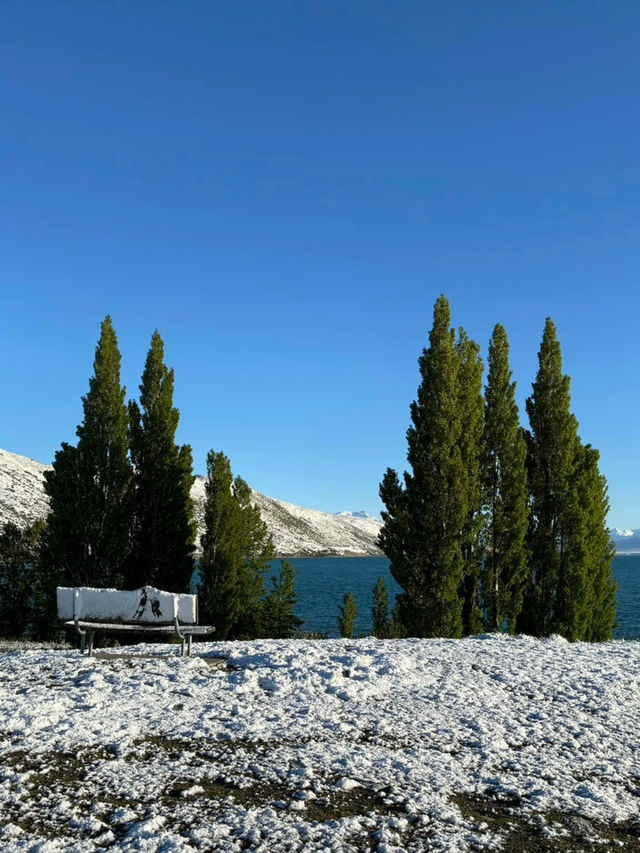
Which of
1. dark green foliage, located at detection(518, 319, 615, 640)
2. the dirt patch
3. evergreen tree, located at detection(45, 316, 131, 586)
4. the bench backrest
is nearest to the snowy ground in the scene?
the dirt patch

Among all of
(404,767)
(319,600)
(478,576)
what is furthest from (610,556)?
(319,600)

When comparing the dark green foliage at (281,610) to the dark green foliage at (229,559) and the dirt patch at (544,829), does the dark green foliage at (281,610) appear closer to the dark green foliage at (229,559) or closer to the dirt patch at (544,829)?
the dark green foliage at (229,559)

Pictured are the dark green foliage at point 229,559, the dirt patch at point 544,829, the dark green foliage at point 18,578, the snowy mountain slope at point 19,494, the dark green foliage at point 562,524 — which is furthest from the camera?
the snowy mountain slope at point 19,494

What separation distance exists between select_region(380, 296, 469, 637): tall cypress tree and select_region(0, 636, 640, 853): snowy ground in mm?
10305

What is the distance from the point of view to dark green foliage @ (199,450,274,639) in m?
31.8

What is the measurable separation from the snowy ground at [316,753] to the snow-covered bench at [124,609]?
0.70 meters

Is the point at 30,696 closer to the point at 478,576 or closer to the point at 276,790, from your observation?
the point at 276,790

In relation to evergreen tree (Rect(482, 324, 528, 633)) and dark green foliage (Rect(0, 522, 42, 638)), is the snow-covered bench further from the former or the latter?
dark green foliage (Rect(0, 522, 42, 638))

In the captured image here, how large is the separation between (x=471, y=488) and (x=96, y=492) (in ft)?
51.5

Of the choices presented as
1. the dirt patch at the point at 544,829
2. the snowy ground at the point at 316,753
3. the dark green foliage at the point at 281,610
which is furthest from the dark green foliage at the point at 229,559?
the dirt patch at the point at 544,829

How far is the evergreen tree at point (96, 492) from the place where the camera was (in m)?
28.2

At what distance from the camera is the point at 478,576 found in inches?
1000

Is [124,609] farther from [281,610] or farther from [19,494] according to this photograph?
[19,494]

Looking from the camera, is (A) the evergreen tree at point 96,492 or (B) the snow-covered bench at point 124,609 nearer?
(B) the snow-covered bench at point 124,609
